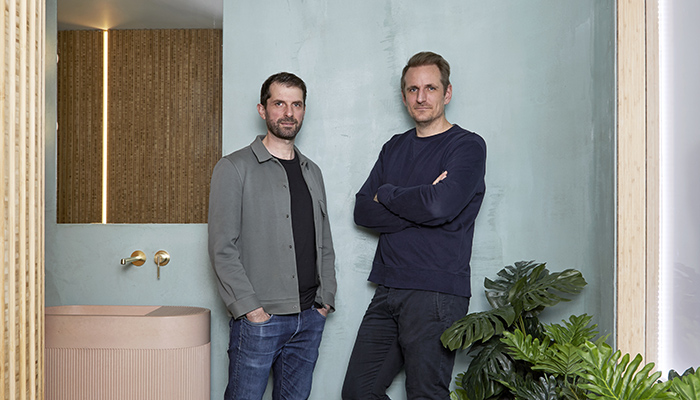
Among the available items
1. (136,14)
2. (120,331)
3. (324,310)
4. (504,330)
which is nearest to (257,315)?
(324,310)

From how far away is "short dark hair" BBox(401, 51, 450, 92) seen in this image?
2.73 m

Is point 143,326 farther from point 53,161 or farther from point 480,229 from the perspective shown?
point 480,229

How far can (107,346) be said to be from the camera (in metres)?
2.60

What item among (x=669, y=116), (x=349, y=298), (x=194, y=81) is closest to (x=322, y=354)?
(x=349, y=298)

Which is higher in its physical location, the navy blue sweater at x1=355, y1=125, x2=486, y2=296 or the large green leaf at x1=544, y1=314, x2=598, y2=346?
the navy blue sweater at x1=355, y1=125, x2=486, y2=296

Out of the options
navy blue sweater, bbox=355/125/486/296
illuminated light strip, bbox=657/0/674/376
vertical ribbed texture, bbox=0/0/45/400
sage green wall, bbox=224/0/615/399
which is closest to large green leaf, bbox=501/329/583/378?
illuminated light strip, bbox=657/0/674/376

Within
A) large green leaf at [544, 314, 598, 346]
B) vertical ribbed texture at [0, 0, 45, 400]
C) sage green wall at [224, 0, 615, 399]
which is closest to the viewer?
vertical ribbed texture at [0, 0, 45, 400]

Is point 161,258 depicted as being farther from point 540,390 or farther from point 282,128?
point 540,390

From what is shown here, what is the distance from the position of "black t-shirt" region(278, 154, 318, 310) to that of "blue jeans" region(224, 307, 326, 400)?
105mm

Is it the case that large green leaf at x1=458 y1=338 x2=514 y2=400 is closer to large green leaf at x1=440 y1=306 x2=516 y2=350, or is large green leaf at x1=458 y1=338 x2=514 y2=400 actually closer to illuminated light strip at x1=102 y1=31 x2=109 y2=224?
large green leaf at x1=440 y1=306 x2=516 y2=350

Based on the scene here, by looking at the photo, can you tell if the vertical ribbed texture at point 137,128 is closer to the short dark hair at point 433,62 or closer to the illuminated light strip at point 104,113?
the illuminated light strip at point 104,113

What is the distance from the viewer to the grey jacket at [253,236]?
244 cm

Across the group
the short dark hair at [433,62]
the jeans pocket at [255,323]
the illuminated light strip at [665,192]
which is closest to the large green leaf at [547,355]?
the illuminated light strip at [665,192]

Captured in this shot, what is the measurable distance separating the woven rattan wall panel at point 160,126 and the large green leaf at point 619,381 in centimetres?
213
